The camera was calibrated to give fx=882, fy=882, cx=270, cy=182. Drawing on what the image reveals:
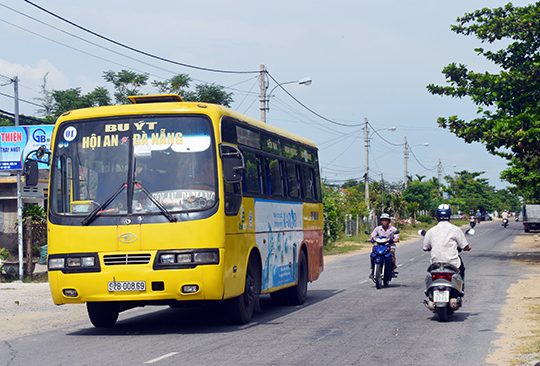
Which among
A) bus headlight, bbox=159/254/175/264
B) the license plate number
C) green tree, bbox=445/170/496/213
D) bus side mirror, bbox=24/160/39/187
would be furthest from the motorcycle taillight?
green tree, bbox=445/170/496/213

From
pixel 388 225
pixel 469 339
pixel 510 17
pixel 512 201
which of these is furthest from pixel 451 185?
pixel 469 339

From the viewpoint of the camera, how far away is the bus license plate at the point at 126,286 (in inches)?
483

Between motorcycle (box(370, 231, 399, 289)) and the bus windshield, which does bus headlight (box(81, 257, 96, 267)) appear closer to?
the bus windshield

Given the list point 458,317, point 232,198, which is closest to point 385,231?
point 458,317

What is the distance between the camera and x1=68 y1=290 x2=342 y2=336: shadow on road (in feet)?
43.5

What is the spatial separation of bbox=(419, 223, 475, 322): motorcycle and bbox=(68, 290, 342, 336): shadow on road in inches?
101

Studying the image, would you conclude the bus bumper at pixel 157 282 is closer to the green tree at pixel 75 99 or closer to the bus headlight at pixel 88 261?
the bus headlight at pixel 88 261

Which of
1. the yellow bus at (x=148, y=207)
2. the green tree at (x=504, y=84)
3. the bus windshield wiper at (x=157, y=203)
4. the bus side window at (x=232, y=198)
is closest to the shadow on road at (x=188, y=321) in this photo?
the yellow bus at (x=148, y=207)

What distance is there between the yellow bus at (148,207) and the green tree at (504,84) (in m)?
19.9

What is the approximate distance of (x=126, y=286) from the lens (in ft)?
40.4

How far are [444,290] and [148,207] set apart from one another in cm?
471

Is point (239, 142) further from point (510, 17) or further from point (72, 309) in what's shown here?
point (510, 17)

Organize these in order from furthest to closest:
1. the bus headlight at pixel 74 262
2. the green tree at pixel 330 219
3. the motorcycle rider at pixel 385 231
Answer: the green tree at pixel 330 219, the motorcycle rider at pixel 385 231, the bus headlight at pixel 74 262

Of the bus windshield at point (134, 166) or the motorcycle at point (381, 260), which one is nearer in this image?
the bus windshield at point (134, 166)
